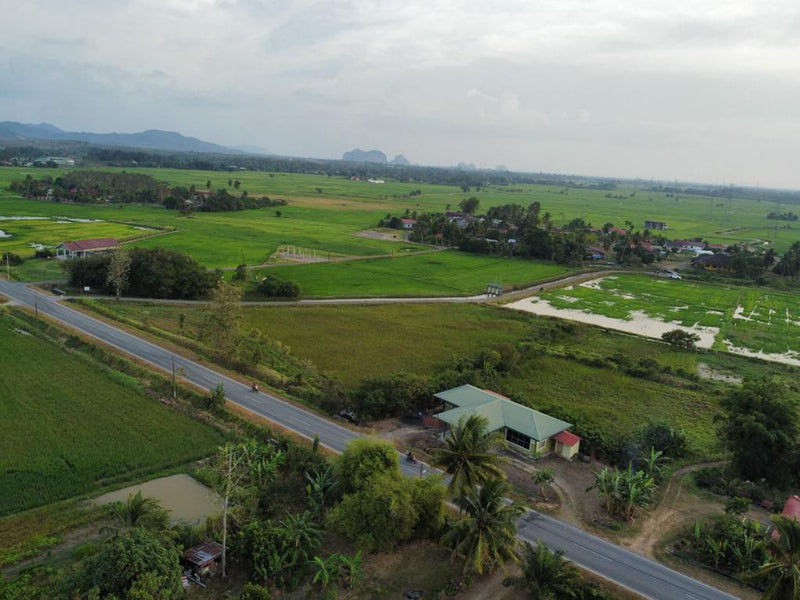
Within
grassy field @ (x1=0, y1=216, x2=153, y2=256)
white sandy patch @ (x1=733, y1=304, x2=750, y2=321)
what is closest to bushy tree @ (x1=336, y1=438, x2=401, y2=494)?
white sandy patch @ (x1=733, y1=304, x2=750, y2=321)

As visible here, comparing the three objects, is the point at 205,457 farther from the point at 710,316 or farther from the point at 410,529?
the point at 710,316

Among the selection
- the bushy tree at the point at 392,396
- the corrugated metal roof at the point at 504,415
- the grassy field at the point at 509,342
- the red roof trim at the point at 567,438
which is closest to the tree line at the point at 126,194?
the grassy field at the point at 509,342

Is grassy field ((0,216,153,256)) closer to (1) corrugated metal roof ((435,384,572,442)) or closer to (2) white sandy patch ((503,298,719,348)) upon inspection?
(2) white sandy patch ((503,298,719,348))

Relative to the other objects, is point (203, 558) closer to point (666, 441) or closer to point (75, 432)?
point (75, 432)

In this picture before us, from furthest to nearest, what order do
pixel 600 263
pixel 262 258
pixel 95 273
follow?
1. pixel 600 263
2. pixel 262 258
3. pixel 95 273

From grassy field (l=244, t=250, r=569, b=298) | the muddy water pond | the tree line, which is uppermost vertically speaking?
the tree line

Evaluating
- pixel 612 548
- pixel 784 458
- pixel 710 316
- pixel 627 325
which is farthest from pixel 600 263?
pixel 612 548
